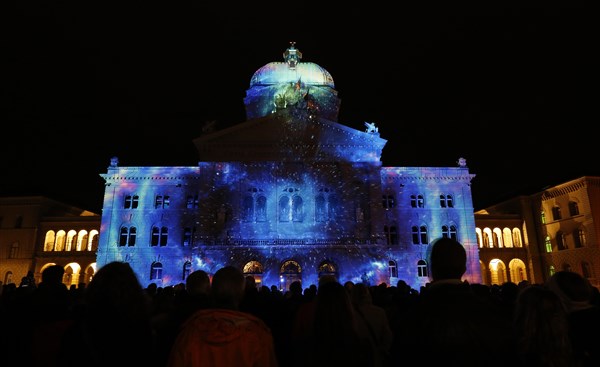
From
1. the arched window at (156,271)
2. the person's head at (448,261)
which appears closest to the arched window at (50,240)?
the arched window at (156,271)

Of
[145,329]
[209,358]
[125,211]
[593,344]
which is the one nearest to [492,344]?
[593,344]

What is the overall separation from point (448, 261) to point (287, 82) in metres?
45.1

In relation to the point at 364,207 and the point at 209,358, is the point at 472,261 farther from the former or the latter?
the point at 209,358

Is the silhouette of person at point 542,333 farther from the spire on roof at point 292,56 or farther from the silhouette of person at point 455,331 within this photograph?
the spire on roof at point 292,56

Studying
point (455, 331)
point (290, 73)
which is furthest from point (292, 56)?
point (455, 331)

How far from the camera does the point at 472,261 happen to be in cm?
3809

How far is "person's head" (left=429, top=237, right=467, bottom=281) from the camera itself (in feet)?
12.4

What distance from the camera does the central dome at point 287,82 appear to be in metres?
47.7

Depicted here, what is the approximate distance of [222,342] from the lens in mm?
3676

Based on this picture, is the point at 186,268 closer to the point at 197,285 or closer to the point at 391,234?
the point at 391,234

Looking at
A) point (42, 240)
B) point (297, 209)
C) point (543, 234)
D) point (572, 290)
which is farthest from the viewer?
point (543, 234)

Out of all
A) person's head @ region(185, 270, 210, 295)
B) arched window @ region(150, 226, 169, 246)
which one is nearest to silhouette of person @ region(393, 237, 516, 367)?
person's head @ region(185, 270, 210, 295)

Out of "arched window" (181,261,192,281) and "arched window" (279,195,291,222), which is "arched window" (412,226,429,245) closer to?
"arched window" (279,195,291,222)

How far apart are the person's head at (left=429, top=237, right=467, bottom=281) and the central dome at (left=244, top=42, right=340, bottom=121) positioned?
43216 mm
